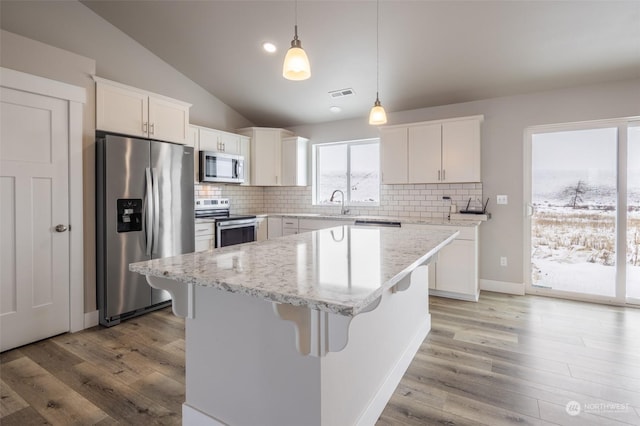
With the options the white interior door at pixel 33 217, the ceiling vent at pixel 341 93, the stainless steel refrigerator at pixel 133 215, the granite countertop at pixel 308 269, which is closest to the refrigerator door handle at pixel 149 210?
the stainless steel refrigerator at pixel 133 215

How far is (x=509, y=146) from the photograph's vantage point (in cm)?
387

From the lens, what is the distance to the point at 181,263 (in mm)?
1301

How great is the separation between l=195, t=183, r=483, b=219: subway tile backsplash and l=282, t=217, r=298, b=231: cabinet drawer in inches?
20.7

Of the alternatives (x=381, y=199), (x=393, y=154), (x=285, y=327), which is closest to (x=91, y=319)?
(x=285, y=327)

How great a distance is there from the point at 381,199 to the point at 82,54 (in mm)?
3810

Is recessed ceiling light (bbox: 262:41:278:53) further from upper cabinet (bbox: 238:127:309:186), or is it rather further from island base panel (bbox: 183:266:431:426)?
island base panel (bbox: 183:266:431:426)

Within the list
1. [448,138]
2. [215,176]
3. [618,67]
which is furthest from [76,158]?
[618,67]

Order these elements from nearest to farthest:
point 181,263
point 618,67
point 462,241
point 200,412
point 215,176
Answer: point 181,263 → point 200,412 → point 618,67 → point 462,241 → point 215,176

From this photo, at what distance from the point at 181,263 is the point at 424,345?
2.06m

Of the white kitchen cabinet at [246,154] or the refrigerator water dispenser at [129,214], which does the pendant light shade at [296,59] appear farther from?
the white kitchen cabinet at [246,154]

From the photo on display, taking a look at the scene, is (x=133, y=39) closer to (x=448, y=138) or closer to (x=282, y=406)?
(x=448, y=138)

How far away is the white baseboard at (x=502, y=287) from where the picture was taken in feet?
12.8

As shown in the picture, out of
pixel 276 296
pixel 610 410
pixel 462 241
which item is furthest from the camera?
pixel 462 241

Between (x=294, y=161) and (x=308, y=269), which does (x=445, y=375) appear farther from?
(x=294, y=161)
